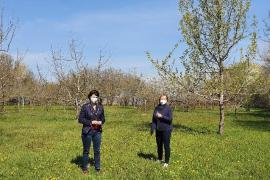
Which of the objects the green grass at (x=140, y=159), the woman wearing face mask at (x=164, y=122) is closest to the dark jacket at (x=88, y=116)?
the green grass at (x=140, y=159)

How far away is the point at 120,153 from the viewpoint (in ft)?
57.0

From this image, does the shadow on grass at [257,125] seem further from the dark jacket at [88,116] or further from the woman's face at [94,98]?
the woman's face at [94,98]

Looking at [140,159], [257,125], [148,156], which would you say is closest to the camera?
[140,159]

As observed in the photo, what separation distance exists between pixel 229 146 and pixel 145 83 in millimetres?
98309

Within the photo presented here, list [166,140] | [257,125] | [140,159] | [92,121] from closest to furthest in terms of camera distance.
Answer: [92,121] → [166,140] → [140,159] → [257,125]

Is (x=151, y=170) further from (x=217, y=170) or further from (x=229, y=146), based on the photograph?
(x=229, y=146)

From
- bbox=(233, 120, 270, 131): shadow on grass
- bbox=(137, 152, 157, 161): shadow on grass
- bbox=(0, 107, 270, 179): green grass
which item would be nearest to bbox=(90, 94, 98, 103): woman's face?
bbox=(0, 107, 270, 179): green grass

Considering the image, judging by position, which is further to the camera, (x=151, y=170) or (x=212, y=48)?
(x=212, y=48)

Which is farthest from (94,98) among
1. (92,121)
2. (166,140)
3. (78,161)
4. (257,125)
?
(257,125)

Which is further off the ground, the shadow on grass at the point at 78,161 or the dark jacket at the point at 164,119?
the dark jacket at the point at 164,119

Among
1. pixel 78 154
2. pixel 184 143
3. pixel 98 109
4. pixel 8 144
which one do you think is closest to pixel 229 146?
pixel 184 143

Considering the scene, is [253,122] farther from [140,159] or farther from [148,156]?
[140,159]

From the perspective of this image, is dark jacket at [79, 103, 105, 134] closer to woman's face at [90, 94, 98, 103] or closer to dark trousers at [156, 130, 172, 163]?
woman's face at [90, 94, 98, 103]

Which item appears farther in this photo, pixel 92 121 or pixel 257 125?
pixel 257 125
